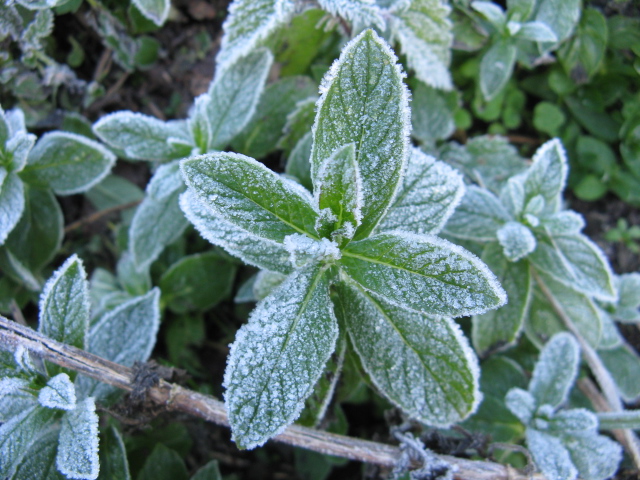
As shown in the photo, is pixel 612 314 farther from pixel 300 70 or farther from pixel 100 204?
pixel 100 204

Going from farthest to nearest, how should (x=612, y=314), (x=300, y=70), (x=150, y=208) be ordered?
(x=300, y=70) < (x=612, y=314) < (x=150, y=208)

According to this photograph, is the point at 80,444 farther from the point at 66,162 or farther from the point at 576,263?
the point at 576,263

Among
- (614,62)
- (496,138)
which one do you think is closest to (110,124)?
(496,138)

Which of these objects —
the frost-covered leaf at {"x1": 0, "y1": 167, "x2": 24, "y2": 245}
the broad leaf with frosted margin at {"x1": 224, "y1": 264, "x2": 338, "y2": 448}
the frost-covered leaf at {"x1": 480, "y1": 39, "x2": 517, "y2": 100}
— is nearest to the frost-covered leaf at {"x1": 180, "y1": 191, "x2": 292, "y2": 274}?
the broad leaf with frosted margin at {"x1": 224, "y1": 264, "x2": 338, "y2": 448}

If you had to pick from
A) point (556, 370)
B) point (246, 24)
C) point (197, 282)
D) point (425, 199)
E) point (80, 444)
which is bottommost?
point (556, 370)

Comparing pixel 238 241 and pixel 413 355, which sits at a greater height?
pixel 238 241

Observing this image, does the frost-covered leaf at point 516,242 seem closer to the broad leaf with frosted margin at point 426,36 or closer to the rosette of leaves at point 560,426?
the rosette of leaves at point 560,426

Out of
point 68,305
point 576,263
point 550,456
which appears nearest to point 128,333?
point 68,305
